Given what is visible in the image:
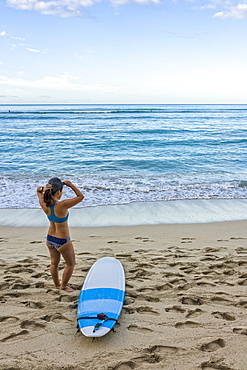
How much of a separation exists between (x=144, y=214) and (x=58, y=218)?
4365 millimetres

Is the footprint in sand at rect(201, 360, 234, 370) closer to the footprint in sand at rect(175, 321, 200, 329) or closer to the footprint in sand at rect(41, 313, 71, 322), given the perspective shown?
the footprint in sand at rect(175, 321, 200, 329)

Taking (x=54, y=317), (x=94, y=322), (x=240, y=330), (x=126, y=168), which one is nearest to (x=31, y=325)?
(x=54, y=317)

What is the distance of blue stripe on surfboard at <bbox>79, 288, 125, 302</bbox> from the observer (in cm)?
389

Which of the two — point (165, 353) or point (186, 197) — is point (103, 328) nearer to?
point (165, 353)

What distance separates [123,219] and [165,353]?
4.94 metres

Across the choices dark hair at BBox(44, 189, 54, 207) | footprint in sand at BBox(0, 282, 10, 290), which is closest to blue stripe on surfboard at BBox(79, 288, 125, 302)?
footprint in sand at BBox(0, 282, 10, 290)

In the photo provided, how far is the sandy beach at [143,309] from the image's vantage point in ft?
9.43

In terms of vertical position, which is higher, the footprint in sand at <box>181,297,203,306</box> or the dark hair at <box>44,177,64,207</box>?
the dark hair at <box>44,177,64,207</box>

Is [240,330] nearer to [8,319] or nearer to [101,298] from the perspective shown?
[101,298]

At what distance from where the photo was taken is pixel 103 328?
326 cm

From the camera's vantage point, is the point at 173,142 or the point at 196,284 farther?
the point at 173,142

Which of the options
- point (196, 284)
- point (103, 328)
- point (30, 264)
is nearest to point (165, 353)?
point (103, 328)

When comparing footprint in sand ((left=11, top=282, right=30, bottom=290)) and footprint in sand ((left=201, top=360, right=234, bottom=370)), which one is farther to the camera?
footprint in sand ((left=11, top=282, right=30, bottom=290))

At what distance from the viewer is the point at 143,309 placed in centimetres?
372
